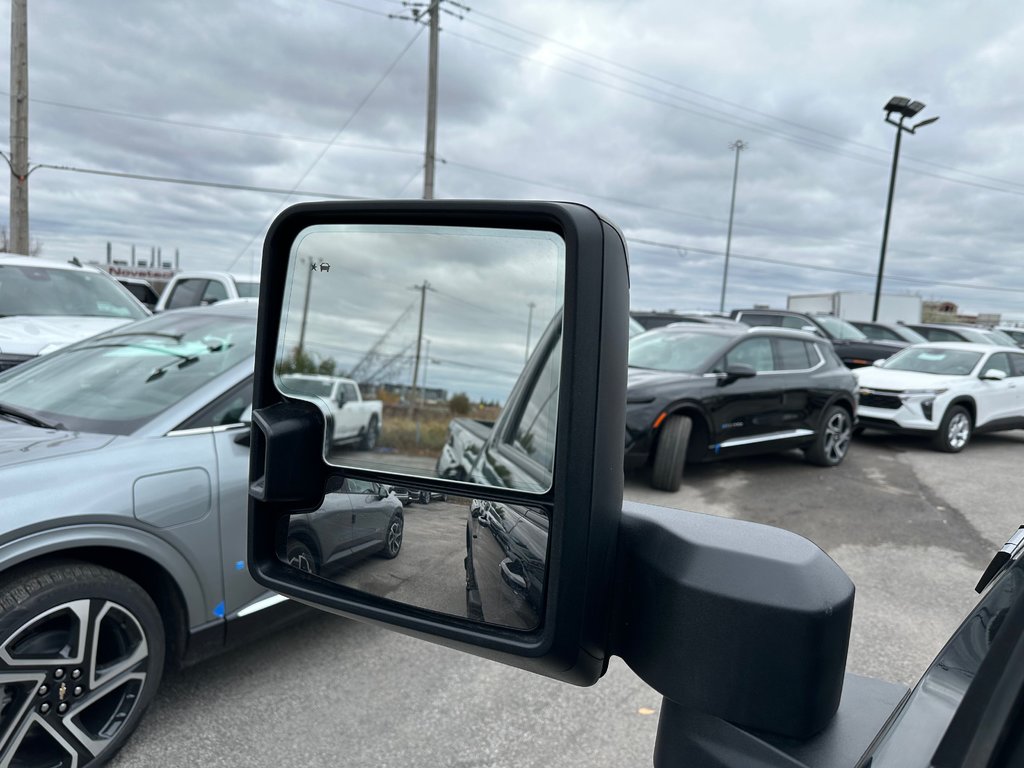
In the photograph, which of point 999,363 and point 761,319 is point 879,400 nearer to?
point 999,363

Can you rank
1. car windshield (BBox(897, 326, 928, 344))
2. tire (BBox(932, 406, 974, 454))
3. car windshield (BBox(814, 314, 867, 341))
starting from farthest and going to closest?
car windshield (BBox(897, 326, 928, 344)) → car windshield (BBox(814, 314, 867, 341)) → tire (BBox(932, 406, 974, 454))

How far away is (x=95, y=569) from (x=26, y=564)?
0.20 meters

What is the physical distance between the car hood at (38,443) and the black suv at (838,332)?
49.2 ft

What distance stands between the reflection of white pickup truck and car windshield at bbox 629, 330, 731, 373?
6106mm

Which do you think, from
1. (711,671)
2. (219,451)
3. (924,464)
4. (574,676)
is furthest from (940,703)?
(924,464)

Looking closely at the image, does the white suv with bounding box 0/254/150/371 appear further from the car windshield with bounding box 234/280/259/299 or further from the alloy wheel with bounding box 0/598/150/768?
the alloy wheel with bounding box 0/598/150/768

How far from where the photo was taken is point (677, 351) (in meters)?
7.74

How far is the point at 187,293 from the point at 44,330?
578cm

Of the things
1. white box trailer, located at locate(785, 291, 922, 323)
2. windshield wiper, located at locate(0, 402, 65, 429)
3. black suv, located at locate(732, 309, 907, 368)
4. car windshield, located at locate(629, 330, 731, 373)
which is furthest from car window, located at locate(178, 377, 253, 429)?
white box trailer, located at locate(785, 291, 922, 323)

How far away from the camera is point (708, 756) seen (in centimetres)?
80

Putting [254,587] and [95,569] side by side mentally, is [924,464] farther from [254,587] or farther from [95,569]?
[95,569]

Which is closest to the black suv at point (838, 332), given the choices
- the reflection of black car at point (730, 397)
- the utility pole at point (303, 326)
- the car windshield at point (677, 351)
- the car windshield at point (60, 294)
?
the reflection of black car at point (730, 397)

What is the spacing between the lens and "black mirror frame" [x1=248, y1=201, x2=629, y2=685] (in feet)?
2.40

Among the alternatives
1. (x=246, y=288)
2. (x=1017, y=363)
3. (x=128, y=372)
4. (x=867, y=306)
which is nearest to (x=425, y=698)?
(x=128, y=372)
